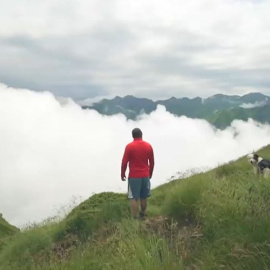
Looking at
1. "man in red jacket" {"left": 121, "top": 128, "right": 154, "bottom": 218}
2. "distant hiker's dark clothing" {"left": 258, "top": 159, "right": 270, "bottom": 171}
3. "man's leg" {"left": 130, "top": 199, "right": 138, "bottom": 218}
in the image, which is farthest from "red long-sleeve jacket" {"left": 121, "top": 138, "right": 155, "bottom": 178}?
"distant hiker's dark clothing" {"left": 258, "top": 159, "right": 270, "bottom": 171}

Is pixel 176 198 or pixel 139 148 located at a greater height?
pixel 139 148

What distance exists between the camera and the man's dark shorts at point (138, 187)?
11.5 metres

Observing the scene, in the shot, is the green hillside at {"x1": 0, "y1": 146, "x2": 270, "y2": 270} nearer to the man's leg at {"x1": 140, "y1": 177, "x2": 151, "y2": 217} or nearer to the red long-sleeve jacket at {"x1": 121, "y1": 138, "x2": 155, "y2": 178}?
the man's leg at {"x1": 140, "y1": 177, "x2": 151, "y2": 217}

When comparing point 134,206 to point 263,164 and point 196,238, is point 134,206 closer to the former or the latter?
point 196,238

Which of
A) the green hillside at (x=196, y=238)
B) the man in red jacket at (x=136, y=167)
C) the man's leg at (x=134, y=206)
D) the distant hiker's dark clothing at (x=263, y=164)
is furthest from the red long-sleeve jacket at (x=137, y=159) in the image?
the distant hiker's dark clothing at (x=263, y=164)

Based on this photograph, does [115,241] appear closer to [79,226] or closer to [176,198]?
[176,198]

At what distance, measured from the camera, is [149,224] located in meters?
9.46

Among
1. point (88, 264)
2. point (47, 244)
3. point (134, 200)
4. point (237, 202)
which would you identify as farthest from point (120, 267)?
point (47, 244)

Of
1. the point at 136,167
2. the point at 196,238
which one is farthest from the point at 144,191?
the point at 196,238

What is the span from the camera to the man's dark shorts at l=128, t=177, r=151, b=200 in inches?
452

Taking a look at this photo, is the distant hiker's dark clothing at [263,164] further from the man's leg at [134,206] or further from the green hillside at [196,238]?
the man's leg at [134,206]

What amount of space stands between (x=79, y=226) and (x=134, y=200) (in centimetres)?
206

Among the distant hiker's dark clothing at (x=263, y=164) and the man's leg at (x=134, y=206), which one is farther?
the distant hiker's dark clothing at (x=263, y=164)

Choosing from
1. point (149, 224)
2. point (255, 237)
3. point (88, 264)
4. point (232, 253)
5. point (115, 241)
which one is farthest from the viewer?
point (149, 224)
